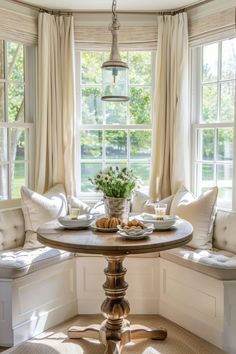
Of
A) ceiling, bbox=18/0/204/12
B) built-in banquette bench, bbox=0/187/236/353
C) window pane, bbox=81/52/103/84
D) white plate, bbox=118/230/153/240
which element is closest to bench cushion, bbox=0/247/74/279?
built-in banquette bench, bbox=0/187/236/353

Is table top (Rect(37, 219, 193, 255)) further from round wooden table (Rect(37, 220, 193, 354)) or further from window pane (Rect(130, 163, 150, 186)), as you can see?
window pane (Rect(130, 163, 150, 186))

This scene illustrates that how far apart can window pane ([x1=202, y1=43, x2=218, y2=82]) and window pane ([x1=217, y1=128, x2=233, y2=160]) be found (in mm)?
503

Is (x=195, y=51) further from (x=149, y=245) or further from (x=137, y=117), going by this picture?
(x=149, y=245)

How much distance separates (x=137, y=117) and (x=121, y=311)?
2052 mm

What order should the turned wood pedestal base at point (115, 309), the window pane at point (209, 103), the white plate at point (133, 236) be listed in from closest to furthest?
the white plate at point (133, 236) < the turned wood pedestal base at point (115, 309) < the window pane at point (209, 103)

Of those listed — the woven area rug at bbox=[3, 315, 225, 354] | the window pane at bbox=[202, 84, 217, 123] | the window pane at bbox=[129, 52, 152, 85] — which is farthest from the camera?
the window pane at bbox=[129, 52, 152, 85]

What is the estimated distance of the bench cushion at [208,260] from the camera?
104 inches

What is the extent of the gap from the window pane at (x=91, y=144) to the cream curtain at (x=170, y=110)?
57 cm

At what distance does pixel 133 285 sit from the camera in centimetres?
334

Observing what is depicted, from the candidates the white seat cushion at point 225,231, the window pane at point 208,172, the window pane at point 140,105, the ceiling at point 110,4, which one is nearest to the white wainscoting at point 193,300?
the white seat cushion at point 225,231

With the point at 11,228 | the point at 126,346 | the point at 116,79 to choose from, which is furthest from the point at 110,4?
the point at 126,346

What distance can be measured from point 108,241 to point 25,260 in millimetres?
909

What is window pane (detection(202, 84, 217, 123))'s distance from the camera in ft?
12.1

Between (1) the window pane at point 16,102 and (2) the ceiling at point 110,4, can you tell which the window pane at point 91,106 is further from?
(2) the ceiling at point 110,4
